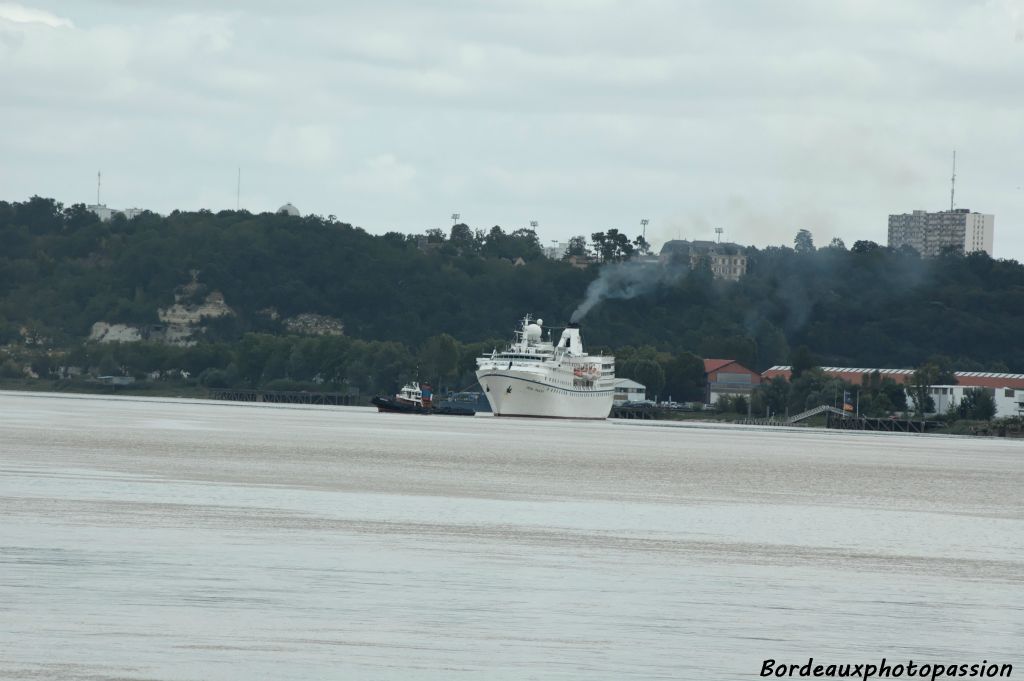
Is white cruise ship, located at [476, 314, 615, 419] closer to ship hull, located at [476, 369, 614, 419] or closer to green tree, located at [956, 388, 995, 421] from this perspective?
ship hull, located at [476, 369, 614, 419]

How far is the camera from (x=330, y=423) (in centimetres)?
14800

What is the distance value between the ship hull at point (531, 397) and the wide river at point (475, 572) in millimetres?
104933

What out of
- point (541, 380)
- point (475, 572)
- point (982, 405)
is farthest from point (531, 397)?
point (475, 572)

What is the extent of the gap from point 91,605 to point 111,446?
57834mm

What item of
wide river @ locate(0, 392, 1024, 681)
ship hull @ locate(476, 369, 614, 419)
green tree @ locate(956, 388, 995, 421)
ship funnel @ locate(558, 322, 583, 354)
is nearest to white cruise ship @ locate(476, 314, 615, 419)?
ship hull @ locate(476, 369, 614, 419)

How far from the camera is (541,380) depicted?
181 meters

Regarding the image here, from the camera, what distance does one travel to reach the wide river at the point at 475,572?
2627 centimetres

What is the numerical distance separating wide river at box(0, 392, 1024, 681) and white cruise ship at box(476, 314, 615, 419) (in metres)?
105

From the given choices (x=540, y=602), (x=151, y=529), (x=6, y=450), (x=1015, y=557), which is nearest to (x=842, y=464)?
(x=6, y=450)

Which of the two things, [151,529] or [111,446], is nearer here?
[151,529]

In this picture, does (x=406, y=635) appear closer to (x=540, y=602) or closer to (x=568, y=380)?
(x=540, y=602)

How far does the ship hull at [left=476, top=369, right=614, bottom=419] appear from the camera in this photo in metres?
181

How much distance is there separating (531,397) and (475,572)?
149m

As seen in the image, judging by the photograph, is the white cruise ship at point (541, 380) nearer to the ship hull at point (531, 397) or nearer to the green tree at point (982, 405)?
the ship hull at point (531, 397)
